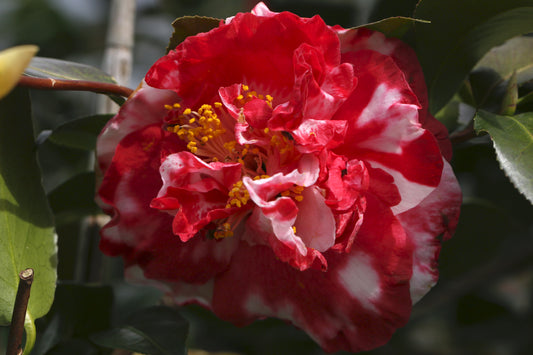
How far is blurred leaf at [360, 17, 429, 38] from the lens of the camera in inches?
21.7

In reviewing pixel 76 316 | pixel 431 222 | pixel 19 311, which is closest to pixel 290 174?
pixel 431 222

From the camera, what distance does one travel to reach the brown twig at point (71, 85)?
1.58 ft

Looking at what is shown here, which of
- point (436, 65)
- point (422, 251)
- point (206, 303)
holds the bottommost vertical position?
point (206, 303)

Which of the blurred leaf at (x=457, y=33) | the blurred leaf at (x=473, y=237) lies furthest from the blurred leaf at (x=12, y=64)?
the blurred leaf at (x=473, y=237)

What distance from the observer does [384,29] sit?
56 cm

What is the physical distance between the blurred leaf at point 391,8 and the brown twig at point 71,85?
358mm

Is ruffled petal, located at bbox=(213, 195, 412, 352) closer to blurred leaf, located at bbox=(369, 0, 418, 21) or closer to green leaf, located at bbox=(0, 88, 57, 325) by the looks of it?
green leaf, located at bbox=(0, 88, 57, 325)

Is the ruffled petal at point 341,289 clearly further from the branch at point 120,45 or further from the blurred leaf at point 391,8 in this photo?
the branch at point 120,45

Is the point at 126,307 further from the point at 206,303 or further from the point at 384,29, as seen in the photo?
the point at 384,29

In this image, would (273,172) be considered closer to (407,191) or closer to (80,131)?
(407,191)

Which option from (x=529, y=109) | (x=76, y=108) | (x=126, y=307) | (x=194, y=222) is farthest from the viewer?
(x=76, y=108)

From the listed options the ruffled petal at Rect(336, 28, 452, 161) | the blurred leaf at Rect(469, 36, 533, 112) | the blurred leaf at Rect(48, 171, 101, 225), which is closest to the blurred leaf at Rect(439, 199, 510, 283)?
the blurred leaf at Rect(469, 36, 533, 112)

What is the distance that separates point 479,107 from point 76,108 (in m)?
1.16

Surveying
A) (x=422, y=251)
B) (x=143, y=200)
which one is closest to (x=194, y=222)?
(x=143, y=200)
